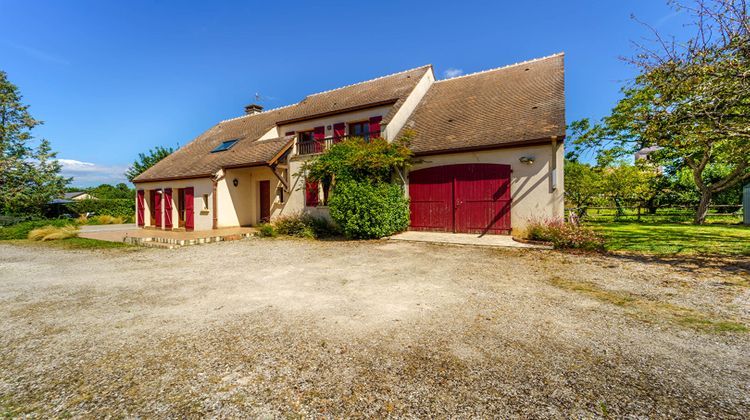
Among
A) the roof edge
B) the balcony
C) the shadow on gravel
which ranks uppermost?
the balcony

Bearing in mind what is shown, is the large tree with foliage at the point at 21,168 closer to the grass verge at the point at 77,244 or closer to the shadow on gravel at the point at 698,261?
the grass verge at the point at 77,244

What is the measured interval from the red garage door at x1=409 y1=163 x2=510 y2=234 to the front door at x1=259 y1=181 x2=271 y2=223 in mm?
7968

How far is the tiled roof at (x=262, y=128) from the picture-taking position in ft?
49.2

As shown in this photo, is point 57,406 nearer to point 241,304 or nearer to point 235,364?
point 235,364

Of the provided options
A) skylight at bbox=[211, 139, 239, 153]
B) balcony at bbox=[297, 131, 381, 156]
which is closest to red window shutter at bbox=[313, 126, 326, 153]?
balcony at bbox=[297, 131, 381, 156]

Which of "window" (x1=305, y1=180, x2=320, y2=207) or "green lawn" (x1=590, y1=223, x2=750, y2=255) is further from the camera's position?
"window" (x1=305, y1=180, x2=320, y2=207)

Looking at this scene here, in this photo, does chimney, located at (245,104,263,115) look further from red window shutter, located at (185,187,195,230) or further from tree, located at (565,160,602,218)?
tree, located at (565,160,602,218)

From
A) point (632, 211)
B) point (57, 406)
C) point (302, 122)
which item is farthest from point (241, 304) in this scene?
point (632, 211)

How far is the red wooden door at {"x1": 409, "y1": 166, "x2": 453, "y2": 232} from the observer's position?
11.8m

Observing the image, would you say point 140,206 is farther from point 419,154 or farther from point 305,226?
point 419,154

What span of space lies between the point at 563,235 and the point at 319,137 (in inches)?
458

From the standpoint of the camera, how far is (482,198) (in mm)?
11203

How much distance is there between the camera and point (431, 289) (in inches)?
200

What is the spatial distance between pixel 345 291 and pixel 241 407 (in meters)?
2.86
